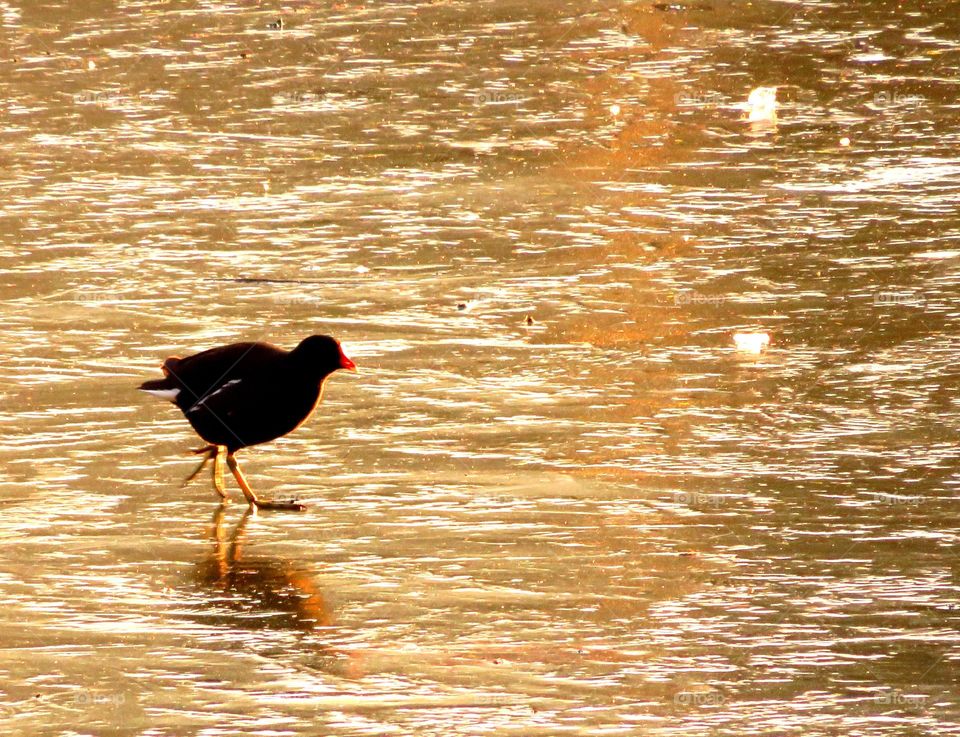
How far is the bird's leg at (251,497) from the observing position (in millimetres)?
7121

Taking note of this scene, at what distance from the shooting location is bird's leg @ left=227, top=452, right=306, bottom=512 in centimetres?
712

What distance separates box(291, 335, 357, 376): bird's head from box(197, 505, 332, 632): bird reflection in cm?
74

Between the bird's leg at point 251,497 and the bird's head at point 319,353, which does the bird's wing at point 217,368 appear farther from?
the bird's leg at point 251,497

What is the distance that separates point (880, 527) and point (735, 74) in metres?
7.75

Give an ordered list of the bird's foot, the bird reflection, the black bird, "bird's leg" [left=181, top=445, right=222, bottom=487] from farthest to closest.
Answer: "bird's leg" [left=181, top=445, right=222, bottom=487] < the black bird < the bird's foot < the bird reflection

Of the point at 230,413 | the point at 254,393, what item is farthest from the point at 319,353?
the point at 230,413

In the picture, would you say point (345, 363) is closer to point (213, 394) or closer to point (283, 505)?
point (213, 394)

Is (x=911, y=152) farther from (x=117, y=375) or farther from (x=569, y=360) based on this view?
(x=117, y=375)

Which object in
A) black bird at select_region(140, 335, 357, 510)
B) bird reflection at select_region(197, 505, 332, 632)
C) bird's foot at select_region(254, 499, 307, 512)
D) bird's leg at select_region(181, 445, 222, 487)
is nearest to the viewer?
bird reflection at select_region(197, 505, 332, 632)

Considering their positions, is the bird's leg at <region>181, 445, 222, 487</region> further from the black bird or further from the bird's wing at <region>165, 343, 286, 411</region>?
the bird's wing at <region>165, 343, 286, 411</region>

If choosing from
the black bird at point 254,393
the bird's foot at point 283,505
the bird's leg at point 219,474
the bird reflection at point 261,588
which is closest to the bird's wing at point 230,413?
the black bird at point 254,393

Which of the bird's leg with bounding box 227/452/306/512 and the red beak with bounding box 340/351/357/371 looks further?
the red beak with bounding box 340/351/357/371

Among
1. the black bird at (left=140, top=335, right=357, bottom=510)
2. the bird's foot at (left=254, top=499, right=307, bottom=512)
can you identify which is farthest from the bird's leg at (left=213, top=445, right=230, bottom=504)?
the bird's foot at (left=254, top=499, right=307, bottom=512)

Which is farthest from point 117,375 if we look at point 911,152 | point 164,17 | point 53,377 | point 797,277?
point 164,17
